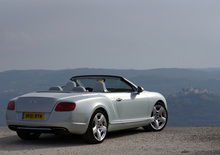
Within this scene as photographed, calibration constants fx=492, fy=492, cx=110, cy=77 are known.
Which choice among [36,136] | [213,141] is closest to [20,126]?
[36,136]

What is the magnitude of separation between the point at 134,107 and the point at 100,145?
1.74 meters

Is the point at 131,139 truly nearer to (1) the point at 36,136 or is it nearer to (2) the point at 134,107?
(2) the point at 134,107

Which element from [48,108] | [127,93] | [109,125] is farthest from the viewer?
[127,93]

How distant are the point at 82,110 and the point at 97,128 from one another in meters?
0.62

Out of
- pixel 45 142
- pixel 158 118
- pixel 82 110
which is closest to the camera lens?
pixel 82 110

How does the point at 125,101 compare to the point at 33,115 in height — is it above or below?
above

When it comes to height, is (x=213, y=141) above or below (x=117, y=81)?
below

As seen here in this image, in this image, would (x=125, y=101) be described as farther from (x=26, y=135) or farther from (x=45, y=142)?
(x=26, y=135)

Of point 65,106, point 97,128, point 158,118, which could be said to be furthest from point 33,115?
point 158,118

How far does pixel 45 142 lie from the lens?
404 inches

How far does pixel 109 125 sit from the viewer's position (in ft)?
33.6

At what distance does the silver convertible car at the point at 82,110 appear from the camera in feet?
30.8

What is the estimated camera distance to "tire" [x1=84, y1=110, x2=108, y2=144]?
968 cm

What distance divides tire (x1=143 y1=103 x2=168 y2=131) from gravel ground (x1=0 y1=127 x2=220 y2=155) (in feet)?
0.55
